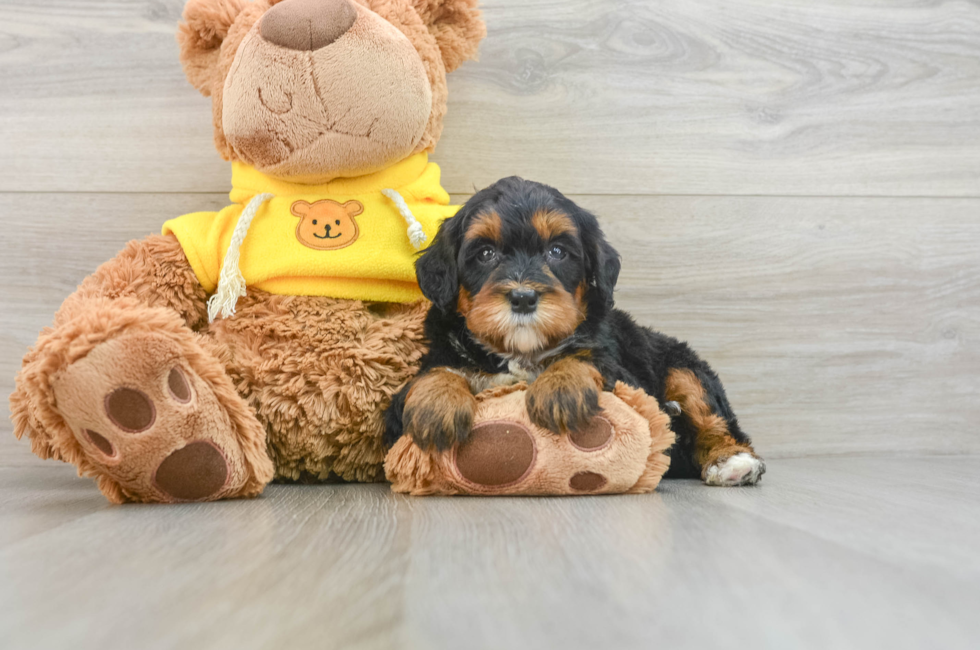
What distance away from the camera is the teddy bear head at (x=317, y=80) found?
1750mm

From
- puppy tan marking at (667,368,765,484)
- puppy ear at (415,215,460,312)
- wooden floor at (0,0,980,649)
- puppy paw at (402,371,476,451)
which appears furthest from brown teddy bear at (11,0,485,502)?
puppy tan marking at (667,368,765,484)

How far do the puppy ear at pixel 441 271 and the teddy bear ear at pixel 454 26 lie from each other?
0.60 meters

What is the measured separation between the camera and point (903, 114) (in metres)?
2.55

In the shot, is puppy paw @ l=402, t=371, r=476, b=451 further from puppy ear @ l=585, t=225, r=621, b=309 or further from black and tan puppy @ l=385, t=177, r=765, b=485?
puppy ear @ l=585, t=225, r=621, b=309

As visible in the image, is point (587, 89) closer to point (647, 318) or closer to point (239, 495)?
point (647, 318)

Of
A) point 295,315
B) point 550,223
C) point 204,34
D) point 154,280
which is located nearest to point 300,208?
point 295,315

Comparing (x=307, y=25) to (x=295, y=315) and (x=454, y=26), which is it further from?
(x=295, y=315)

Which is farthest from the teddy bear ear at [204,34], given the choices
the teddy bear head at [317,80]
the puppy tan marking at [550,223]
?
the puppy tan marking at [550,223]

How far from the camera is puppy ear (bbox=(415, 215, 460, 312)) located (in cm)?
176

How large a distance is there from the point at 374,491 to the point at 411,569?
76cm

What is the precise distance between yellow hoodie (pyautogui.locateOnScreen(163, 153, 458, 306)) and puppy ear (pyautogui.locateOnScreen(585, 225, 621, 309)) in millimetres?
432

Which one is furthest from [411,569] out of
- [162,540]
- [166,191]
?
[166,191]

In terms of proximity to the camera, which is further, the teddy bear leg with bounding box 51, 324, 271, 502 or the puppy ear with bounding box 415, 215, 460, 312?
the puppy ear with bounding box 415, 215, 460, 312

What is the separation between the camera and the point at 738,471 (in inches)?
73.8
